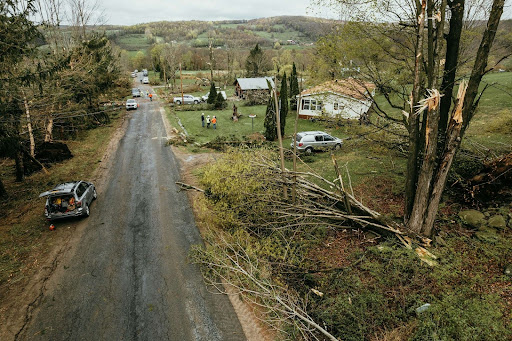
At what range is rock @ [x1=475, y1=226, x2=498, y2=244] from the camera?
8.10 meters

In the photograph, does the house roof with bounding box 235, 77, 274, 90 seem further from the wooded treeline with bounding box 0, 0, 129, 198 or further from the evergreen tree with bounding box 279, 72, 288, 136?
the wooded treeline with bounding box 0, 0, 129, 198

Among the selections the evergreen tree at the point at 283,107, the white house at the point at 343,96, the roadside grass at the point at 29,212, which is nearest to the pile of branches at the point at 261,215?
the white house at the point at 343,96

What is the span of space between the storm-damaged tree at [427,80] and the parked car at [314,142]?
28.8 feet

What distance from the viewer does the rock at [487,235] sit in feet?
26.6

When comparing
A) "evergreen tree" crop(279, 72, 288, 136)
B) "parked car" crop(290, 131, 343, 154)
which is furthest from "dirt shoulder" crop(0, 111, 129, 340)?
"evergreen tree" crop(279, 72, 288, 136)

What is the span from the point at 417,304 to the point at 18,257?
1239cm

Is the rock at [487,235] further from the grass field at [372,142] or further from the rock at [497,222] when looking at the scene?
the grass field at [372,142]

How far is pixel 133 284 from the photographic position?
8641 mm

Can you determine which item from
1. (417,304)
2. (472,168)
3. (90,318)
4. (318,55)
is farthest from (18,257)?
(472,168)

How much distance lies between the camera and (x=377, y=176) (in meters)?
Result: 14.9

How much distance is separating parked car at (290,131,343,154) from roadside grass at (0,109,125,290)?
13793 millimetres

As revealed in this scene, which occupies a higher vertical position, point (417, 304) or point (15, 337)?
point (417, 304)

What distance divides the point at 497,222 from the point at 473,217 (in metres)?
0.59

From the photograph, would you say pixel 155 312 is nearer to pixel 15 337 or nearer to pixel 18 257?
pixel 15 337
